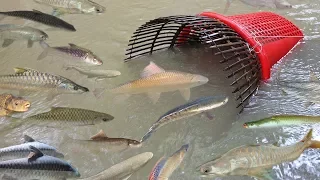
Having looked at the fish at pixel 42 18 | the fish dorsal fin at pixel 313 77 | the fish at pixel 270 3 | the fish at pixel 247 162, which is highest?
the fish at pixel 270 3

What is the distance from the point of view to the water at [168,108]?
2363 millimetres

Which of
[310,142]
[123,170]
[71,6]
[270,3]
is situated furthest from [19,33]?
[270,3]

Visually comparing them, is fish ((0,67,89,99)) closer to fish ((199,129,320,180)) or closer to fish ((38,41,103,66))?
fish ((38,41,103,66))

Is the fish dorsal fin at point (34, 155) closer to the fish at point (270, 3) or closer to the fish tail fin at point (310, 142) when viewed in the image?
the fish tail fin at point (310, 142)

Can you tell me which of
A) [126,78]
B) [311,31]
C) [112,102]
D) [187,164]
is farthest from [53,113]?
[311,31]

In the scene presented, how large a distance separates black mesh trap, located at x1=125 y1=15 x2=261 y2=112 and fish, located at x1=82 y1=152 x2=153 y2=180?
2.86ft

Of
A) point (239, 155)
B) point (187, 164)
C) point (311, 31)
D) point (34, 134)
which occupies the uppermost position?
point (311, 31)

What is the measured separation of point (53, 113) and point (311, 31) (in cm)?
261

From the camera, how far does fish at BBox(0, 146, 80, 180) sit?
76.3 inches

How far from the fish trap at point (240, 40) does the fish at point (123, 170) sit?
882 mm

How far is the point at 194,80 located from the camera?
270cm

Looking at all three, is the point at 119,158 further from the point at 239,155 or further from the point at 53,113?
the point at 239,155

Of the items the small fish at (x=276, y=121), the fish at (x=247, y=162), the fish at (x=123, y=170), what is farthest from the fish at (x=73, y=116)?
the small fish at (x=276, y=121)

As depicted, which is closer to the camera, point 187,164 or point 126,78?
point 187,164
